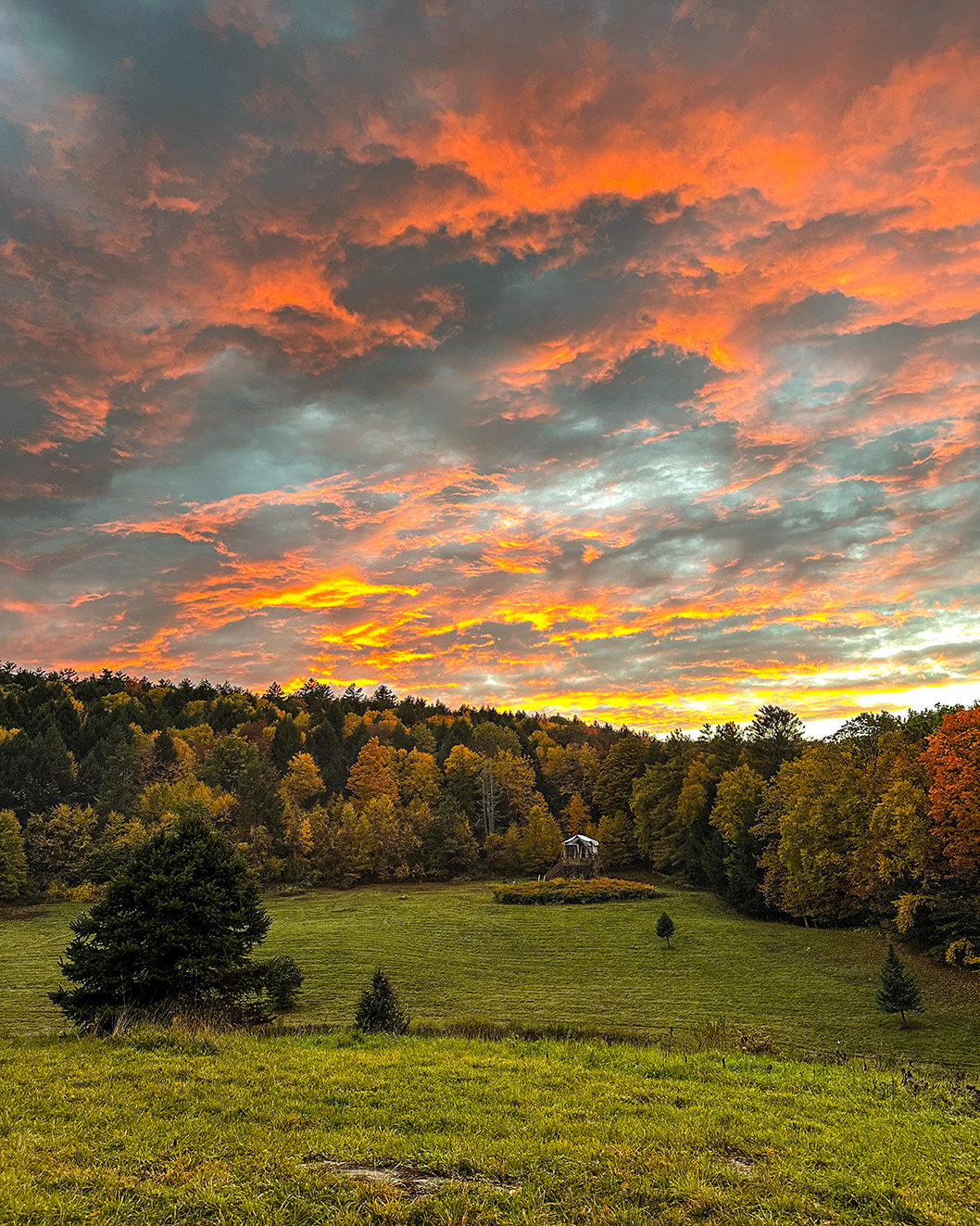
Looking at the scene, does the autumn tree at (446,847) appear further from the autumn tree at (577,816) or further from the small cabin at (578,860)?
the autumn tree at (577,816)

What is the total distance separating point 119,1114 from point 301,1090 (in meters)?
2.57

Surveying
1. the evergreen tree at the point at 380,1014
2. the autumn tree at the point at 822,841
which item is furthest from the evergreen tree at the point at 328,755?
the evergreen tree at the point at 380,1014

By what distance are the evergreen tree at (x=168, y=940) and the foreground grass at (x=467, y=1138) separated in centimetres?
368

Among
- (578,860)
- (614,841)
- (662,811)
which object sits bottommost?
(578,860)

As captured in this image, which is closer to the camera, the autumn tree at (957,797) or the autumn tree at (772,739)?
the autumn tree at (957,797)

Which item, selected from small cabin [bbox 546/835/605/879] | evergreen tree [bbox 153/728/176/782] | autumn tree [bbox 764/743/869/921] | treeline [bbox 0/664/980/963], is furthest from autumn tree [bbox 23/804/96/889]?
autumn tree [bbox 764/743/869/921]

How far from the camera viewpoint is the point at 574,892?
6128 cm

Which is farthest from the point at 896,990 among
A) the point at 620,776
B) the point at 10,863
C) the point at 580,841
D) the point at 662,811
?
the point at 10,863

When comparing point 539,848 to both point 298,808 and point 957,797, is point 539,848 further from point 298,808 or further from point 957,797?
point 957,797

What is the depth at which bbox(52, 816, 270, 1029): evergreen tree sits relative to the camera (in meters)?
17.4

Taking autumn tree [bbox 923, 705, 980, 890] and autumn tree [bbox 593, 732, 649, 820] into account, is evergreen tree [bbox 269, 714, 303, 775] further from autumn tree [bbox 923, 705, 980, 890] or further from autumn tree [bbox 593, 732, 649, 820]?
autumn tree [bbox 923, 705, 980, 890]

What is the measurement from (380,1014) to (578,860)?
59575 millimetres

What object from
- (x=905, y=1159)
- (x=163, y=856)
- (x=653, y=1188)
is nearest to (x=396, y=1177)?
Result: (x=653, y=1188)

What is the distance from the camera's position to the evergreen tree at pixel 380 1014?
1877cm
